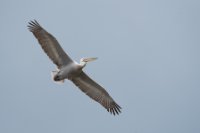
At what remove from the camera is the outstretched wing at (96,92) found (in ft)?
105

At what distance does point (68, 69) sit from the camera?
31578 millimetres

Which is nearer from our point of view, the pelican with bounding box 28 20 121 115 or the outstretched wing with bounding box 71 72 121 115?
the pelican with bounding box 28 20 121 115

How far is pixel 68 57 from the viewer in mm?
31625

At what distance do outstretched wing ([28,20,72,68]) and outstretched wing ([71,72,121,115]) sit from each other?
2.78 feet

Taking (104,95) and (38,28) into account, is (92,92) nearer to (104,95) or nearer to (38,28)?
(104,95)

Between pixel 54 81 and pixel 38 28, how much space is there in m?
1.85

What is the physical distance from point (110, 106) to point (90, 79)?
4.14 feet

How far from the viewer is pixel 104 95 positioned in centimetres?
3231

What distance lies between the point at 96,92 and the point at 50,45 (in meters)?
2.33

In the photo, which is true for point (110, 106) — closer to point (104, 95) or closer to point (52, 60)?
point (104, 95)

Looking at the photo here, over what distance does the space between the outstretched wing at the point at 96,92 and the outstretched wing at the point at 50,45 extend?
85 cm

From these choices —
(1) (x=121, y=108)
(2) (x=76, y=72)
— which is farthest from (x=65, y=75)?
(1) (x=121, y=108)

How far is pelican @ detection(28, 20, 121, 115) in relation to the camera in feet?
103

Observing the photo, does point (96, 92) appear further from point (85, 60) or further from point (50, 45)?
point (50, 45)
